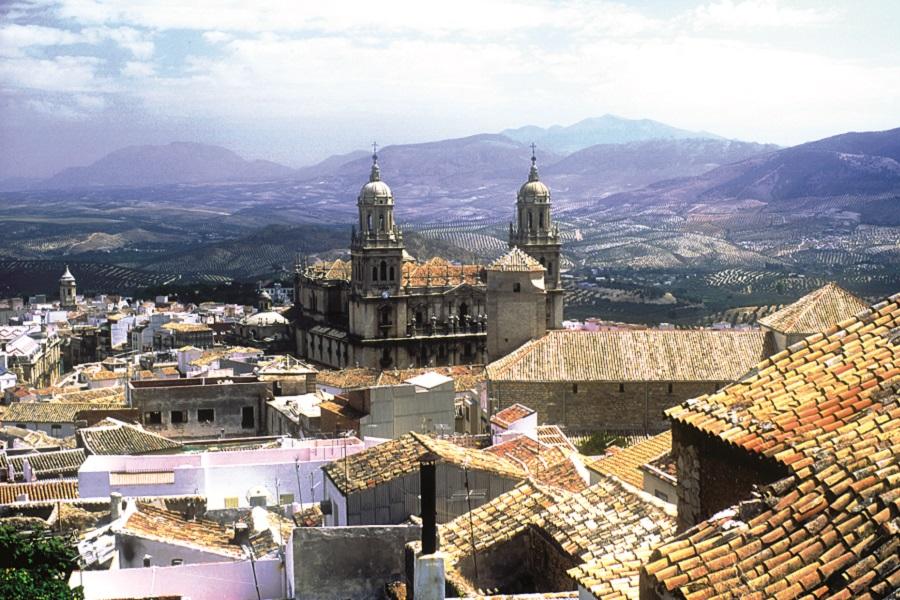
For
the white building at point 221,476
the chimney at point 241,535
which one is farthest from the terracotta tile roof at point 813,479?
the white building at point 221,476

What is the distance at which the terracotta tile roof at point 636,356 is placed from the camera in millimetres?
26625

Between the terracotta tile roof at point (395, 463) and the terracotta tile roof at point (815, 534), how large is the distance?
677 cm

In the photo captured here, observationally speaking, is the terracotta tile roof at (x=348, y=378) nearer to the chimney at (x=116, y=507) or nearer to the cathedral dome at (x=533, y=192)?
the chimney at (x=116, y=507)

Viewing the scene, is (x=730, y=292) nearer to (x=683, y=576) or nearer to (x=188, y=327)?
(x=188, y=327)

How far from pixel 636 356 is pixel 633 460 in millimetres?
10661

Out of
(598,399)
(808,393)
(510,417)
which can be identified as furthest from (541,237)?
(808,393)

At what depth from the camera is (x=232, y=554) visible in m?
12.9

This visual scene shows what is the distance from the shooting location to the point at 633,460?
650 inches

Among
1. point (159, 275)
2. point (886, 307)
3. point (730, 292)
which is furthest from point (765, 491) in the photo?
point (159, 275)

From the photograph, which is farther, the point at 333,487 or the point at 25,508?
the point at 25,508

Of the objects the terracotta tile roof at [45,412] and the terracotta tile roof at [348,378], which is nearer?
the terracotta tile roof at [45,412]

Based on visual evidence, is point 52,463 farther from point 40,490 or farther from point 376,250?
point 376,250

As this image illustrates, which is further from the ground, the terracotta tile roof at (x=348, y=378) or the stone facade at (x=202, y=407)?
the stone facade at (x=202, y=407)

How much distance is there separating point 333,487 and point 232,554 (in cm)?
124
